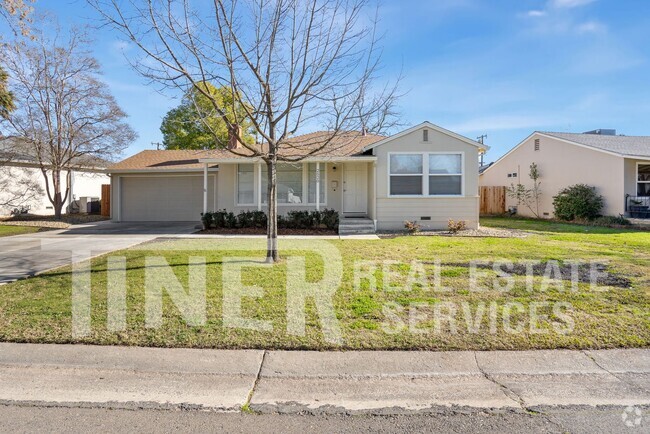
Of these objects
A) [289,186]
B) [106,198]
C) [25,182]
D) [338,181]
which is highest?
[25,182]

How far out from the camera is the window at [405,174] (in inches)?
563

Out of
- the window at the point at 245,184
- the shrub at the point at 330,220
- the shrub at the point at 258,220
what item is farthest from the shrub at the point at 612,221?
the window at the point at 245,184

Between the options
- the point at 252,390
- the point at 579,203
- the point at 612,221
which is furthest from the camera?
the point at 579,203

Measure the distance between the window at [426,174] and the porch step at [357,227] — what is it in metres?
1.42

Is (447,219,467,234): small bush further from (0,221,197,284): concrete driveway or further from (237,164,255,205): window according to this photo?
(0,221,197,284): concrete driveway

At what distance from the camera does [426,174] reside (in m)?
14.2

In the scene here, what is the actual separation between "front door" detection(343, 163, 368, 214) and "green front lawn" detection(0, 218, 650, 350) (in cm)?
846

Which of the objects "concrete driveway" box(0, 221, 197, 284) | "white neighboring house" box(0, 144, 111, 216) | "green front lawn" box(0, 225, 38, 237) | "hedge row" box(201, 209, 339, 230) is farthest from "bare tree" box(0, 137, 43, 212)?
"hedge row" box(201, 209, 339, 230)

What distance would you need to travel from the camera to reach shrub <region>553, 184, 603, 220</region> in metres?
18.0

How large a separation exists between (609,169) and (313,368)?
19.4m

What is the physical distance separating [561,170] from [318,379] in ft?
69.7

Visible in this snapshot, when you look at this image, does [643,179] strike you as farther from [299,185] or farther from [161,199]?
[161,199]

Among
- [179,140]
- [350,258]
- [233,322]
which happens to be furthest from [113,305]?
[179,140]

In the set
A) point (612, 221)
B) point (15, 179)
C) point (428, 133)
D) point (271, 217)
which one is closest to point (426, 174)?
point (428, 133)
